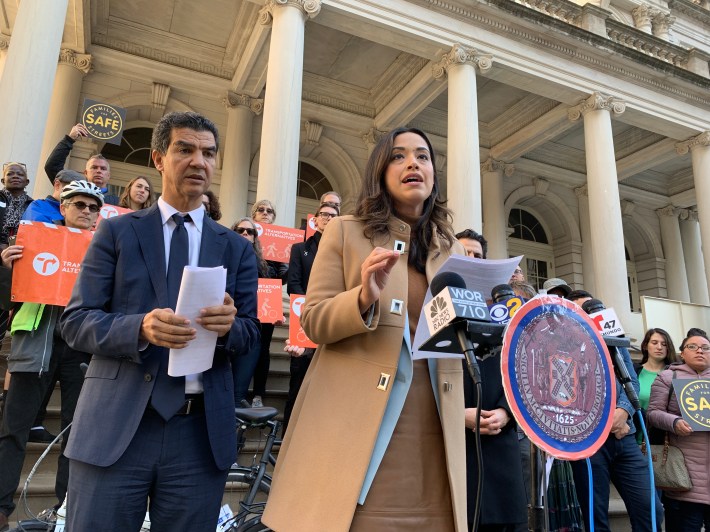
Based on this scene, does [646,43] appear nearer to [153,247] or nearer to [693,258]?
[693,258]

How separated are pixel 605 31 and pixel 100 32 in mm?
11831

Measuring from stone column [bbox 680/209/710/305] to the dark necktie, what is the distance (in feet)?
66.6

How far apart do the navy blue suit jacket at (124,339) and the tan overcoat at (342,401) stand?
0.93 ft

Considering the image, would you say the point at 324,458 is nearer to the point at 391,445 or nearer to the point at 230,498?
the point at 391,445

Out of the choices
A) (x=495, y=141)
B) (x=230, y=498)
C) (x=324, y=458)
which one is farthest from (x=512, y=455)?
(x=495, y=141)

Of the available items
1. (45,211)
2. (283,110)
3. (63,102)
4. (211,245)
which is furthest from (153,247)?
(63,102)

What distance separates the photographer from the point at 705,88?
1294cm

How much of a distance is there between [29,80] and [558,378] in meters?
7.80

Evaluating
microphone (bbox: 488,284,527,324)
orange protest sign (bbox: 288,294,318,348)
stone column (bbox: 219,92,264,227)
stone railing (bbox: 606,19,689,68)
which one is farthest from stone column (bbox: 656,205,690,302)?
microphone (bbox: 488,284,527,324)

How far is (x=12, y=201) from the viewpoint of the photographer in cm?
493

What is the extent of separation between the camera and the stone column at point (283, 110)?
796 centimetres

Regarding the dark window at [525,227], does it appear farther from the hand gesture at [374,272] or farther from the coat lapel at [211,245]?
the hand gesture at [374,272]

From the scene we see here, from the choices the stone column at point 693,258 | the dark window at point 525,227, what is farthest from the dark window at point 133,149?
the stone column at point 693,258

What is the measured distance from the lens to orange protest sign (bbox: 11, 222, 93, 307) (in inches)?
148
